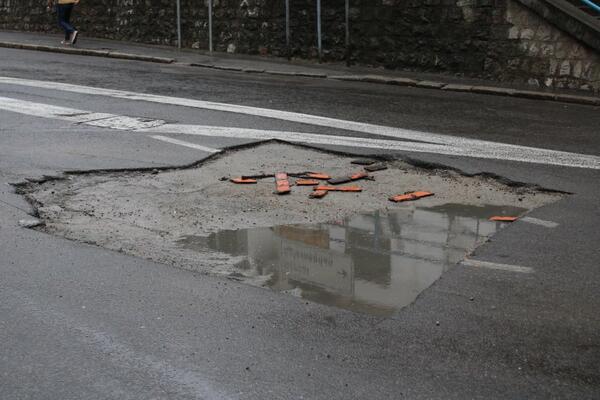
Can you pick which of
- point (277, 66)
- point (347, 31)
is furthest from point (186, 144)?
point (347, 31)

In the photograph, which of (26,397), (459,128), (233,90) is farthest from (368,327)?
(233,90)

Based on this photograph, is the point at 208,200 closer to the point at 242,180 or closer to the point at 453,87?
the point at 242,180

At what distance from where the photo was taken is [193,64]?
1670 cm

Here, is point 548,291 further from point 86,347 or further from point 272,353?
point 86,347

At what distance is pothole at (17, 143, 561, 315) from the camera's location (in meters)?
5.17

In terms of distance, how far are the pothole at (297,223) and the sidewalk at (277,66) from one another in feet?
20.4

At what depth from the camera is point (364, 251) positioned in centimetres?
565

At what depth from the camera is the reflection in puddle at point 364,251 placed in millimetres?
4902

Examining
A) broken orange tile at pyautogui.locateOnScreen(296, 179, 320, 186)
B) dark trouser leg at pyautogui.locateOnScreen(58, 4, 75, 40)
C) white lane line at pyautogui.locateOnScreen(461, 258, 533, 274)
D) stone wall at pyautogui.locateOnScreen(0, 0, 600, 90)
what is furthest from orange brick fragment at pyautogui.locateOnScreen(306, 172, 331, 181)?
dark trouser leg at pyautogui.locateOnScreen(58, 4, 75, 40)

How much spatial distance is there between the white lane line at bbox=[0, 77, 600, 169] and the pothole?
46.4 inches

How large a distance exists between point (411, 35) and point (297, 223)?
10.1 meters

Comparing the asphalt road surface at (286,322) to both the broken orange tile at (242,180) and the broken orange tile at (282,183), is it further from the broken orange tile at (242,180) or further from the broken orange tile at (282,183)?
the broken orange tile at (282,183)

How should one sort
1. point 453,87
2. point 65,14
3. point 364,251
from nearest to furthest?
Answer: point 364,251, point 453,87, point 65,14

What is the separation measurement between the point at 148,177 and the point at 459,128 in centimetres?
456
